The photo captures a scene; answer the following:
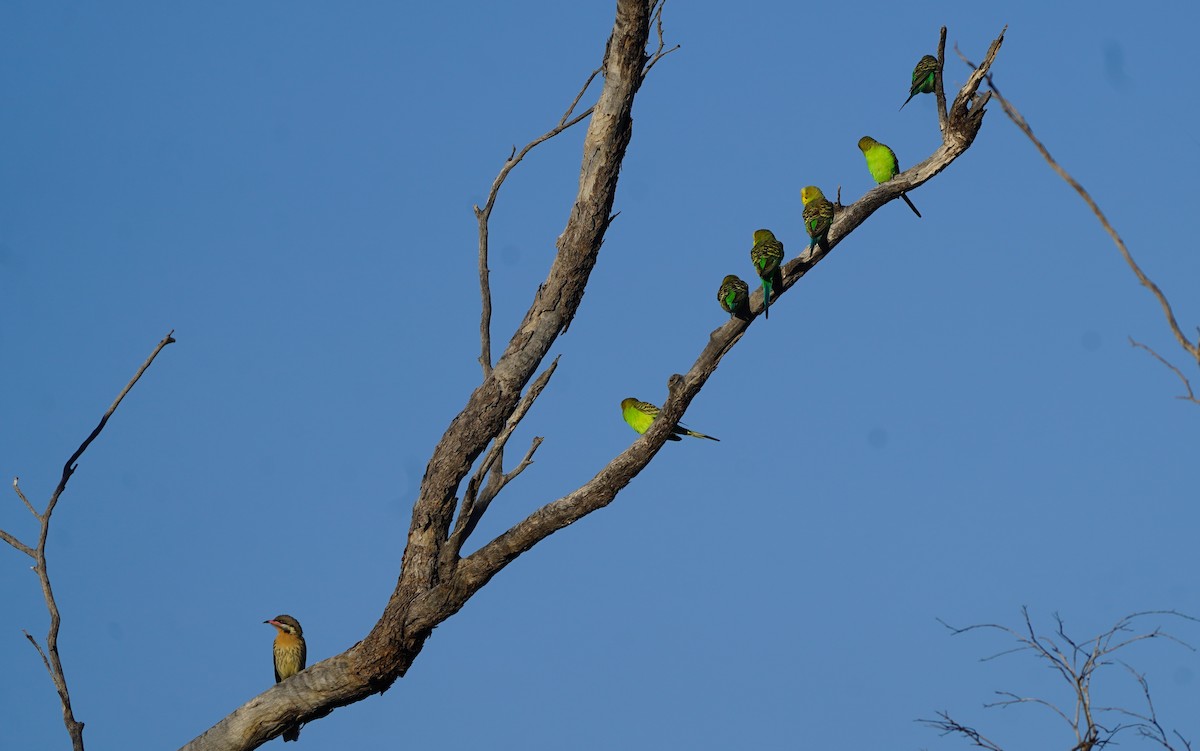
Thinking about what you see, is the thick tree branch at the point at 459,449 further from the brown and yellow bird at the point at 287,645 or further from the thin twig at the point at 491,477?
the brown and yellow bird at the point at 287,645

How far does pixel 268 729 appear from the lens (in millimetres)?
5645

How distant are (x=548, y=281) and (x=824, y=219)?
5.45 feet

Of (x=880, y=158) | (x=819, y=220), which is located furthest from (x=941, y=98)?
(x=880, y=158)

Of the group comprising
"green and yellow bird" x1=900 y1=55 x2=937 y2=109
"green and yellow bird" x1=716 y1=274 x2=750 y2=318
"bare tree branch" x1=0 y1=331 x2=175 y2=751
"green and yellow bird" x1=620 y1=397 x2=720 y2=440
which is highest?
"green and yellow bird" x1=900 y1=55 x2=937 y2=109

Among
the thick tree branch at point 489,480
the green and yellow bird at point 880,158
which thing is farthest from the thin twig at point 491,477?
the green and yellow bird at point 880,158

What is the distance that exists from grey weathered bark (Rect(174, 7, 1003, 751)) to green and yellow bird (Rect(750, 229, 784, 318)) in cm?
74

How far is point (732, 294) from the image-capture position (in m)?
6.86

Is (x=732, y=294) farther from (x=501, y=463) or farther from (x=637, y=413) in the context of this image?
(x=637, y=413)

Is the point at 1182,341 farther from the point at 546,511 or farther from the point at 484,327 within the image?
the point at 484,327

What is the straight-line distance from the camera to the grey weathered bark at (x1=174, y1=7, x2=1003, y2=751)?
18.1 ft

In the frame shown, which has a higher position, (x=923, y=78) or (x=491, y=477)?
(x=923, y=78)

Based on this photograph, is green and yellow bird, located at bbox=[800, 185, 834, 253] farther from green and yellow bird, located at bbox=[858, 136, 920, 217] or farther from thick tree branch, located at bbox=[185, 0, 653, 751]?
green and yellow bird, located at bbox=[858, 136, 920, 217]

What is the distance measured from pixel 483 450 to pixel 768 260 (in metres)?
2.17

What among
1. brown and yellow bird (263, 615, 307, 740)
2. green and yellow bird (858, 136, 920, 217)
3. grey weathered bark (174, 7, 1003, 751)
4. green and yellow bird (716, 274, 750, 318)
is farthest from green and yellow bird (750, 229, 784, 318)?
brown and yellow bird (263, 615, 307, 740)
